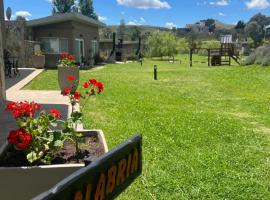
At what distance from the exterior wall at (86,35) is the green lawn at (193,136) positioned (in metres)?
17.8

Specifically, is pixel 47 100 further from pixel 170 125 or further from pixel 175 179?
pixel 175 179

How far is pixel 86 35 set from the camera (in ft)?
115

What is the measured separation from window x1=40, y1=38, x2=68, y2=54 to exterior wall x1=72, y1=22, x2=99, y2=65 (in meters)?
1.09

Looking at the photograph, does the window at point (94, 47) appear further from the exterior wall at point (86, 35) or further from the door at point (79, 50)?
the door at point (79, 50)

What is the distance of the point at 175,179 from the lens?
17.2 ft

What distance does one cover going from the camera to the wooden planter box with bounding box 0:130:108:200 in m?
3.54

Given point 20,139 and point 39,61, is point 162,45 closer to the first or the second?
point 39,61

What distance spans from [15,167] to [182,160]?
2974 millimetres

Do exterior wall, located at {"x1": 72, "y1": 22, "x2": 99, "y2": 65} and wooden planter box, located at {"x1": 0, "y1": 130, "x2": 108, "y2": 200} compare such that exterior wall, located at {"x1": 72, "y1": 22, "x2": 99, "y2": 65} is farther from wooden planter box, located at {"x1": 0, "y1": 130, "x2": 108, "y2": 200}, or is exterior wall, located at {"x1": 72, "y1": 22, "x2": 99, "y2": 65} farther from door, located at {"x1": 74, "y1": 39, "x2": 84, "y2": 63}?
wooden planter box, located at {"x1": 0, "y1": 130, "x2": 108, "y2": 200}

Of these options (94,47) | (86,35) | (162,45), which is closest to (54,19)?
(86,35)

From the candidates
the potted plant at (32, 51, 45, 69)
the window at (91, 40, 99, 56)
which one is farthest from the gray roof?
the window at (91, 40, 99, 56)

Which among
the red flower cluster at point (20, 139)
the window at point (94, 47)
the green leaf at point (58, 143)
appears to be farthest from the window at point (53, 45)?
the red flower cluster at point (20, 139)

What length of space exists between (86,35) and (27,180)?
32135 millimetres

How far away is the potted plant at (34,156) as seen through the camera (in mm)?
3568
